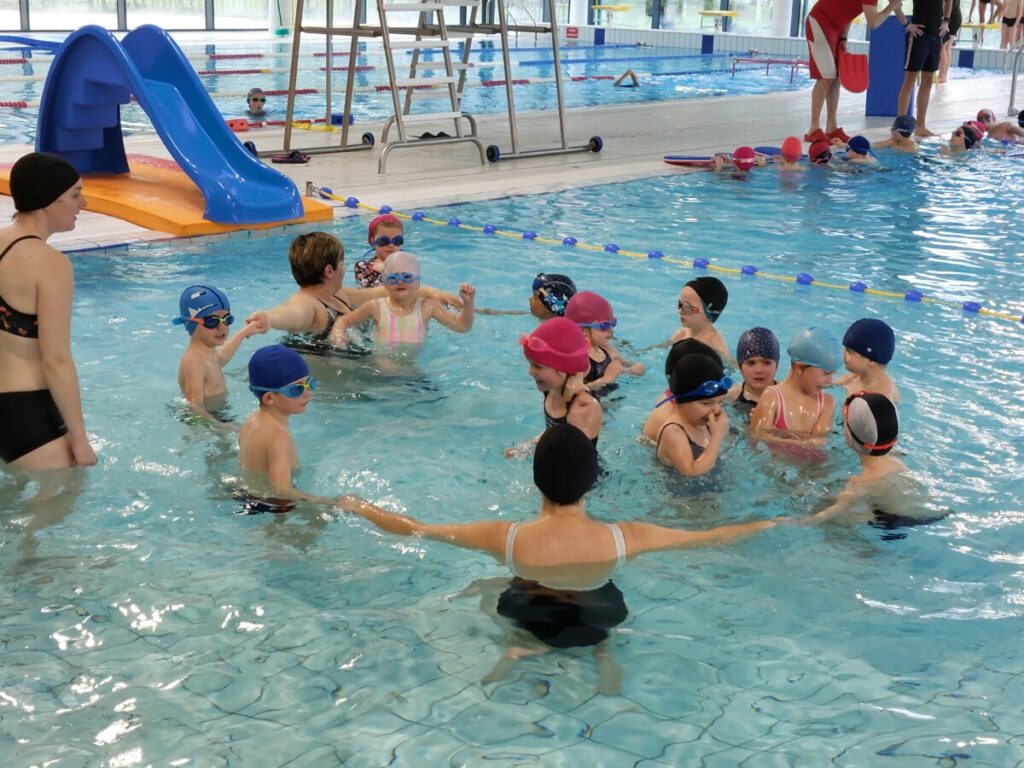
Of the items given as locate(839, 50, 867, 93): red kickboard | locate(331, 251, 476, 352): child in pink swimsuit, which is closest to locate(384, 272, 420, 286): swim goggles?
locate(331, 251, 476, 352): child in pink swimsuit

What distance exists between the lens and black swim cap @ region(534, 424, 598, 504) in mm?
3324

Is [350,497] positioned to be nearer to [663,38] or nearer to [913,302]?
[913,302]

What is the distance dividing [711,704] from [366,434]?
8.02 feet

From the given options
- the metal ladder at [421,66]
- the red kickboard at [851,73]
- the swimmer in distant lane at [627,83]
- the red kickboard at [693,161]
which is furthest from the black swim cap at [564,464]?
the swimmer in distant lane at [627,83]

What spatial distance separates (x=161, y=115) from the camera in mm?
8992

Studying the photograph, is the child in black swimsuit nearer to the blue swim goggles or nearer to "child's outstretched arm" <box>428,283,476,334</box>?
"child's outstretched arm" <box>428,283,476,334</box>

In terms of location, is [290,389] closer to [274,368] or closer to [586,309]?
[274,368]

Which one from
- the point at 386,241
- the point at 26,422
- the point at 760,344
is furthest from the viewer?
the point at 386,241

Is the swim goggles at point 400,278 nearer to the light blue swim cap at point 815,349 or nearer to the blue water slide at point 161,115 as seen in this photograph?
the light blue swim cap at point 815,349

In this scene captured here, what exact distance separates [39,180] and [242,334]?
4.35 feet

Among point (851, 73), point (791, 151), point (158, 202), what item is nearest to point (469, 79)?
point (851, 73)

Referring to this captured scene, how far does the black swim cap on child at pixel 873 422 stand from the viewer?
13.7 ft

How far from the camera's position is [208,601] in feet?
12.3

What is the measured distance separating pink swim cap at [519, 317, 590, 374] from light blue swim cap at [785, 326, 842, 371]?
3.42ft
